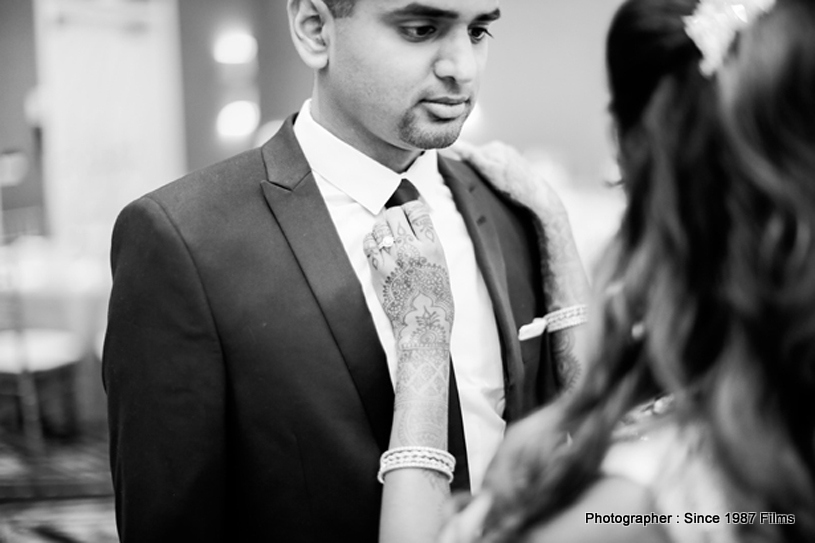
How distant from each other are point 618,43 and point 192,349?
0.73 meters

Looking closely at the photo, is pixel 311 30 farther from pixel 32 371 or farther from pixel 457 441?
pixel 32 371

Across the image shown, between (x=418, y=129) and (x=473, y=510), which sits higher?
(x=418, y=129)

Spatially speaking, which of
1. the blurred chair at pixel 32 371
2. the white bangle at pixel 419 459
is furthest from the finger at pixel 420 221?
the blurred chair at pixel 32 371

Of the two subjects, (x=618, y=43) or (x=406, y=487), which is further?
(x=406, y=487)

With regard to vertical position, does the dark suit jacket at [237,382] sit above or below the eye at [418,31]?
below

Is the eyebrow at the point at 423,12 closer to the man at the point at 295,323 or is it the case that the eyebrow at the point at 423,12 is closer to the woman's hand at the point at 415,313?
the man at the point at 295,323

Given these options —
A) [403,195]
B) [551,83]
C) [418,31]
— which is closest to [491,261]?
[403,195]

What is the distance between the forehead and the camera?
1300 mm

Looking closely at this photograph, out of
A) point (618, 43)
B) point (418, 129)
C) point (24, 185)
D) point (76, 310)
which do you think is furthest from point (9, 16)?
point (618, 43)

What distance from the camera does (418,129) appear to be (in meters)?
1.36

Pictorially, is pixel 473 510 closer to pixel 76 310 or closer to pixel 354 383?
pixel 354 383

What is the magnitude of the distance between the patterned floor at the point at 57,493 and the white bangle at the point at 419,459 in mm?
2608

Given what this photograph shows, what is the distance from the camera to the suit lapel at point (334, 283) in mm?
1285

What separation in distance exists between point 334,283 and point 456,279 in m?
0.24
